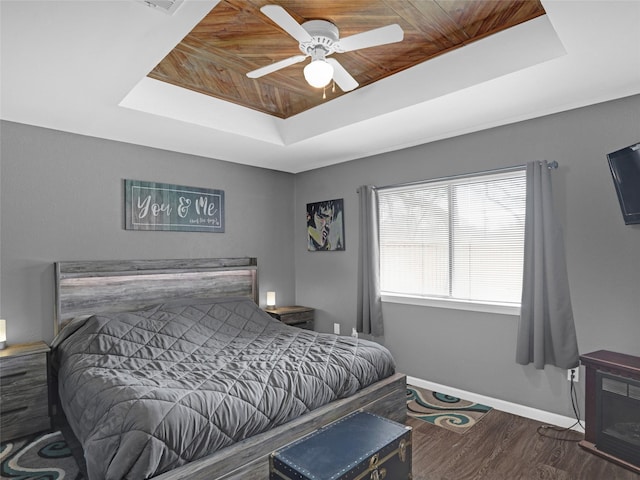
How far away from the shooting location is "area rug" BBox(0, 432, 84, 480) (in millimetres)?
2340

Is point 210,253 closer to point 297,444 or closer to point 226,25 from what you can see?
point 226,25

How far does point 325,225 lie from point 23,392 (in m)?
3.18

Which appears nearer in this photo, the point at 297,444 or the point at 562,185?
the point at 297,444

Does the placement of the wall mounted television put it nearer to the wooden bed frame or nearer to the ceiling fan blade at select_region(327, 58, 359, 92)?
the ceiling fan blade at select_region(327, 58, 359, 92)

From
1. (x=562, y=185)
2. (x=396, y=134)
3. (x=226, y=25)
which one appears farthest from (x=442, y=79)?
(x=226, y=25)

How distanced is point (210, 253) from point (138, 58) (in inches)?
95.1

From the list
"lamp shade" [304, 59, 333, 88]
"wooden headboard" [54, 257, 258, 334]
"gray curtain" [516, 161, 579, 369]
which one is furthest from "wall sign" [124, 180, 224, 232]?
"gray curtain" [516, 161, 579, 369]

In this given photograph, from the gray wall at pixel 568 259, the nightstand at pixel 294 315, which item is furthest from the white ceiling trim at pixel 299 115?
the nightstand at pixel 294 315

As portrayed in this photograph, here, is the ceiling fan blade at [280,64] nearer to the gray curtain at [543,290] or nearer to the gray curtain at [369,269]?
the gray curtain at [543,290]

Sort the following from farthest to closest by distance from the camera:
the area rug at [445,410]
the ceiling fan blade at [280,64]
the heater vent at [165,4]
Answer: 1. the area rug at [445,410]
2. the ceiling fan blade at [280,64]
3. the heater vent at [165,4]

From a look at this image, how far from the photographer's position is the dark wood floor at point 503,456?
235 centimetres

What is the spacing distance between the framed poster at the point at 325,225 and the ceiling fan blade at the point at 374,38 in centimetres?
250

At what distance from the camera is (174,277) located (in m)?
3.95

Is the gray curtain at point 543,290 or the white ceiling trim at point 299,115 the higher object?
the white ceiling trim at point 299,115
